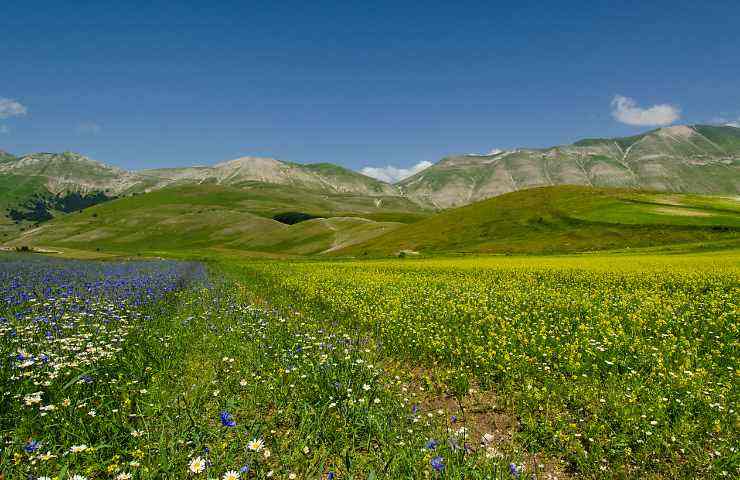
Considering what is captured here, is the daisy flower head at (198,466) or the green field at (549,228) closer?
the daisy flower head at (198,466)

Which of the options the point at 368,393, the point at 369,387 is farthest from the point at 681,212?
the point at 369,387

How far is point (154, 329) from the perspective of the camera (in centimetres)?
1200

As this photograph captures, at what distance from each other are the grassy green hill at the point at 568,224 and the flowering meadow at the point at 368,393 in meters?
78.0

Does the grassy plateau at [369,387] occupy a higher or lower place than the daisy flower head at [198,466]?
lower

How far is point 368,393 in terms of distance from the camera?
8266 millimetres

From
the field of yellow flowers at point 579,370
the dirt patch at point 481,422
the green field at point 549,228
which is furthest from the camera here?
the green field at point 549,228

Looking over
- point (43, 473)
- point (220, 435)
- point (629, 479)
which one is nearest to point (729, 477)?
point (629, 479)

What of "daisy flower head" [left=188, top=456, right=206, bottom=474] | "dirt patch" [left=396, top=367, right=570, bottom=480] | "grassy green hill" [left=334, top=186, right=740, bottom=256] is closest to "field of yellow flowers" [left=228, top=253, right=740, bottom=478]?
"dirt patch" [left=396, top=367, right=570, bottom=480]

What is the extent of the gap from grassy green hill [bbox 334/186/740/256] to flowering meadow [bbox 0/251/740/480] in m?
78.0

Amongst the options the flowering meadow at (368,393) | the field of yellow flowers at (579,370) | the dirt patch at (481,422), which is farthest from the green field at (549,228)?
the dirt patch at (481,422)

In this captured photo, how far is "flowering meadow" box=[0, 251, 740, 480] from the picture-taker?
225 inches

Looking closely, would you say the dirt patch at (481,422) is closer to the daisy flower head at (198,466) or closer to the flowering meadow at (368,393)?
the flowering meadow at (368,393)

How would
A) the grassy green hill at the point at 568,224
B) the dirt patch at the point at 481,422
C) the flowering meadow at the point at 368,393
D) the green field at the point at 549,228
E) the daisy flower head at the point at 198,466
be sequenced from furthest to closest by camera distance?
the grassy green hill at the point at 568,224 → the green field at the point at 549,228 → the dirt patch at the point at 481,422 → the flowering meadow at the point at 368,393 → the daisy flower head at the point at 198,466

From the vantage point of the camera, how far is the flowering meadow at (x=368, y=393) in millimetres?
5711
